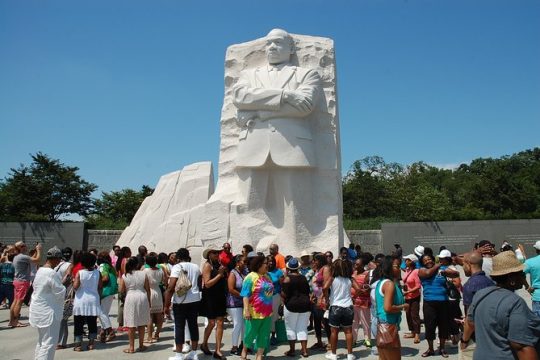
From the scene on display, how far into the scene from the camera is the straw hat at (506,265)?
2.56m

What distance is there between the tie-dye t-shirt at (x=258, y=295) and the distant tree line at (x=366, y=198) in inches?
595

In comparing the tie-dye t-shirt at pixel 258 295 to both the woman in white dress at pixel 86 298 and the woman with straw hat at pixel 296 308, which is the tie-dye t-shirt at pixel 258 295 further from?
the woman in white dress at pixel 86 298

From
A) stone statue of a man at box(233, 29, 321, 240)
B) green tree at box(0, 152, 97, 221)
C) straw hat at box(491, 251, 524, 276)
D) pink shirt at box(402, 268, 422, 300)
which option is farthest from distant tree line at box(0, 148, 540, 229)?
straw hat at box(491, 251, 524, 276)

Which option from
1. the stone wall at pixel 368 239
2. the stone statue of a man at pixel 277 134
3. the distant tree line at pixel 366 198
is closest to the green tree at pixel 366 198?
the distant tree line at pixel 366 198

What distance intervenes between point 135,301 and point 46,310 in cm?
146

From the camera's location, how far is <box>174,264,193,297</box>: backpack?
5.18 metres

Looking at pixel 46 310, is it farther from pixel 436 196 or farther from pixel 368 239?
pixel 436 196

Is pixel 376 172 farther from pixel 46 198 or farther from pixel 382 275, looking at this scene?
pixel 382 275

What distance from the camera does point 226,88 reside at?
11.3 meters

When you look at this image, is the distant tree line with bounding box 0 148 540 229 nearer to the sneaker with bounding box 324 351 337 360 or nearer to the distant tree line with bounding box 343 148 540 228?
the distant tree line with bounding box 343 148 540 228

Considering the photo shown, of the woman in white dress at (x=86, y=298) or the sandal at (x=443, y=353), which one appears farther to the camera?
the woman in white dress at (x=86, y=298)

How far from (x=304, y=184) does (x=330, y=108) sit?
1829 millimetres

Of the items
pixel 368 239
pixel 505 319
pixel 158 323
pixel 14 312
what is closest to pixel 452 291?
pixel 505 319

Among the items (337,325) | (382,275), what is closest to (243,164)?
(337,325)
